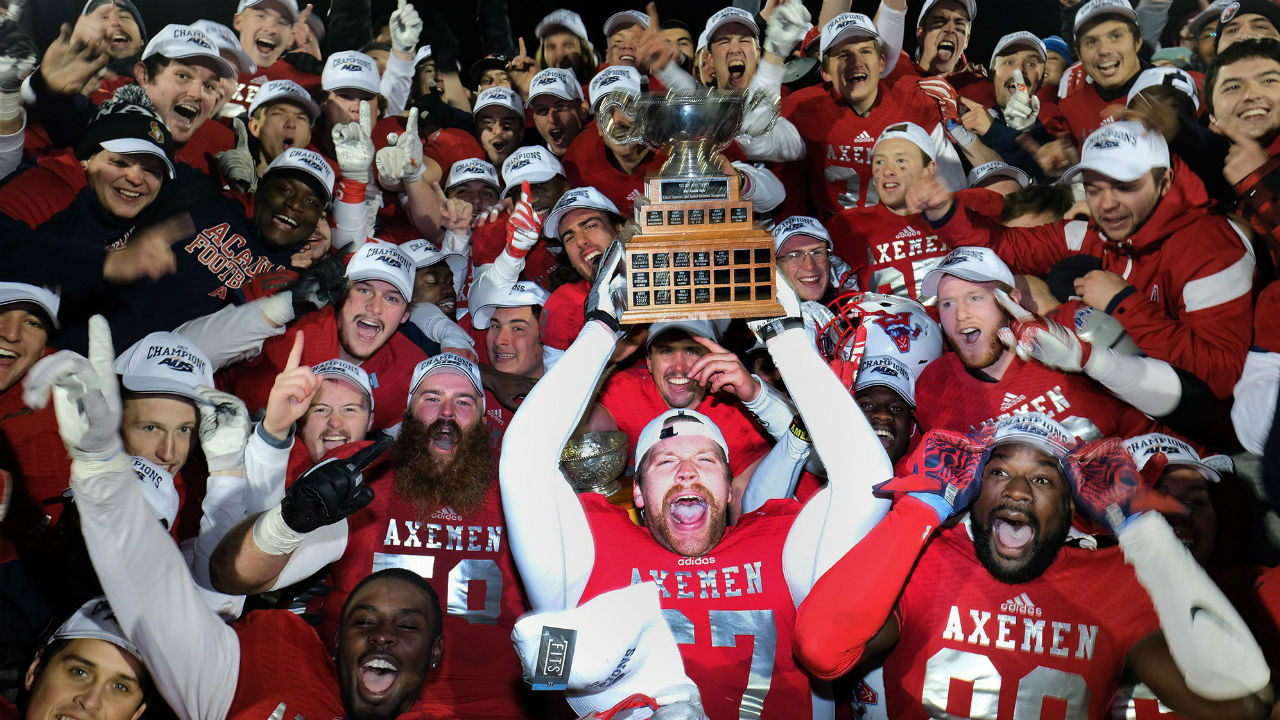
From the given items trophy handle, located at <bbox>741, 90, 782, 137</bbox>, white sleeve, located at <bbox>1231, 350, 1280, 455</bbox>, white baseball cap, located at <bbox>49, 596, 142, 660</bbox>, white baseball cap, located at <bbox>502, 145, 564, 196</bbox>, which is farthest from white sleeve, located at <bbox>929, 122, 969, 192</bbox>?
white baseball cap, located at <bbox>49, 596, 142, 660</bbox>

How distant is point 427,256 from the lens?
4590 millimetres

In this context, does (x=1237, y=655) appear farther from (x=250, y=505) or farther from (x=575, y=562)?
(x=250, y=505)

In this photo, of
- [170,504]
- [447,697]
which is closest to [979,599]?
[447,697]

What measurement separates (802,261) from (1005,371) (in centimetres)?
90

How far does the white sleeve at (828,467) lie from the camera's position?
2.88 metres

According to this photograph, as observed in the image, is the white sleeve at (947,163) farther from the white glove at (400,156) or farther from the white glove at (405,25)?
the white glove at (405,25)

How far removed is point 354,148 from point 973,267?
263 cm

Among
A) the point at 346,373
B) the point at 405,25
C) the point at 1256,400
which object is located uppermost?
the point at 405,25

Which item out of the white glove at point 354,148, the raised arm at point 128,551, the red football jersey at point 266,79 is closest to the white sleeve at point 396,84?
the red football jersey at point 266,79

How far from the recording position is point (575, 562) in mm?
3016

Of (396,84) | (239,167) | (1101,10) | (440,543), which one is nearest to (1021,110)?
(1101,10)

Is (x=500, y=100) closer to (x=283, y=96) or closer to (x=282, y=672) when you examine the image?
(x=283, y=96)

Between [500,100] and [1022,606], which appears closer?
[1022,606]

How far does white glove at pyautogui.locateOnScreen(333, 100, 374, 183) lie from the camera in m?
4.54
